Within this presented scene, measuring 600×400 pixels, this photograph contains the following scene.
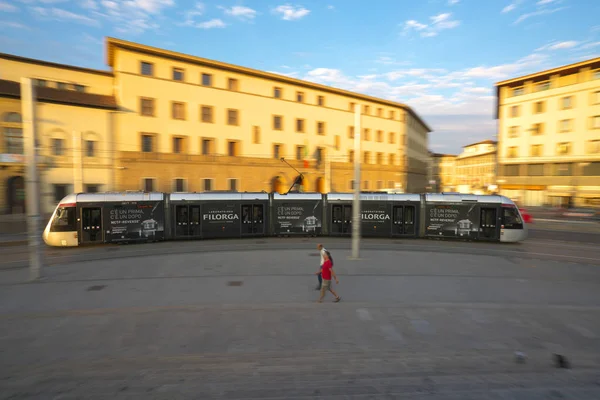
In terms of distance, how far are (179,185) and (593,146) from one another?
52624 mm

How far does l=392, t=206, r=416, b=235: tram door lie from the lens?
2044cm

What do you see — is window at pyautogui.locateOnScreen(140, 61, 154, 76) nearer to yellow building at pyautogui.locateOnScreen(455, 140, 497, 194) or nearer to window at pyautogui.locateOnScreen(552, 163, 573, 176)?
window at pyautogui.locateOnScreen(552, 163, 573, 176)

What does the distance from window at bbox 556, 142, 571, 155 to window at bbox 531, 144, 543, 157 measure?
2.07 m

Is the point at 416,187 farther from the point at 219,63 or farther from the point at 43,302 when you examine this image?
the point at 43,302

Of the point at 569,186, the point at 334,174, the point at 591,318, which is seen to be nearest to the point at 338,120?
the point at 334,174

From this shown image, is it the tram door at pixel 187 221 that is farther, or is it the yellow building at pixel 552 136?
the yellow building at pixel 552 136

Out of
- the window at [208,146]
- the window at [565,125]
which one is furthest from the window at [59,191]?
the window at [565,125]

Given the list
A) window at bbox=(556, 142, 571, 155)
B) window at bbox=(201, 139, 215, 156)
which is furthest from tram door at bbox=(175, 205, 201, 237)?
window at bbox=(556, 142, 571, 155)

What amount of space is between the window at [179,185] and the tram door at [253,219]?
1818 cm

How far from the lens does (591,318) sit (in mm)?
8539

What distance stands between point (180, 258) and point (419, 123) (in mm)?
65481

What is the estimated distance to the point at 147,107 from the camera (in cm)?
3406

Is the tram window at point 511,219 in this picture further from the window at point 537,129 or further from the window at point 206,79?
the window at point 537,129

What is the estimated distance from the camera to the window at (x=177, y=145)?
35.7m
